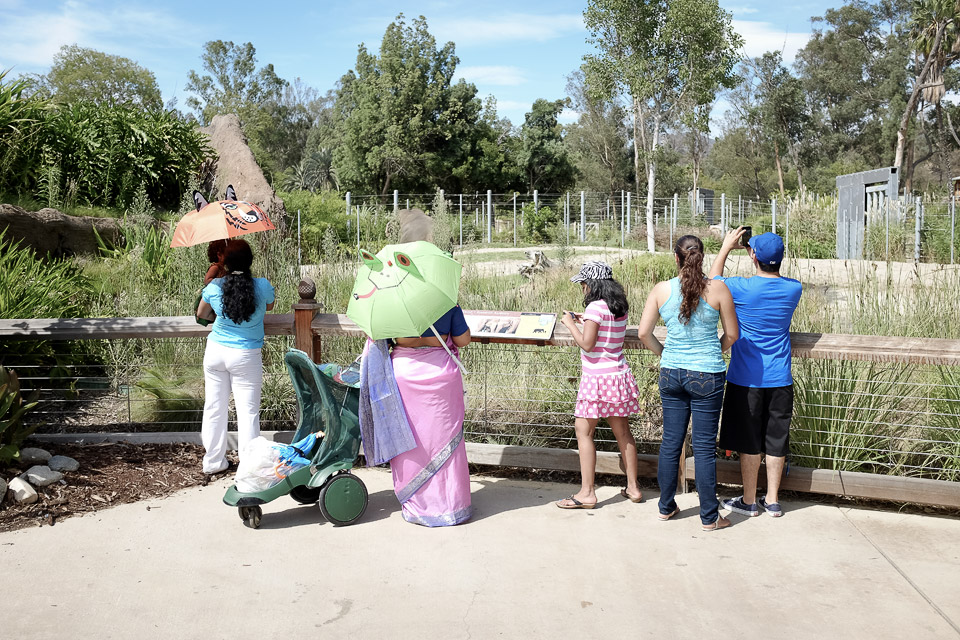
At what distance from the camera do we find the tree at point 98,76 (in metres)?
46.7

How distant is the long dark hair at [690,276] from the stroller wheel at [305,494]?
2.35 metres

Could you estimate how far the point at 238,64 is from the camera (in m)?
56.9

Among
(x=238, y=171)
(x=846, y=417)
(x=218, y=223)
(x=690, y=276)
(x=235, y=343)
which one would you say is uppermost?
(x=238, y=171)

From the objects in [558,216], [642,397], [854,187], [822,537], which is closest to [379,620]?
[822,537]

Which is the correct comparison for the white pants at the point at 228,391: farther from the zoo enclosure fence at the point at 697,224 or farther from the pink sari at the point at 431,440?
the zoo enclosure fence at the point at 697,224

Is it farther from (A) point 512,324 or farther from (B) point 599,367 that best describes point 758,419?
(A) point 512,324

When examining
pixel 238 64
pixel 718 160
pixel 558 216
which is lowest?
pixel 558 216

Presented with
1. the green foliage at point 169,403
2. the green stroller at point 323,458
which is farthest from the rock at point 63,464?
the green stroller at point 323,458

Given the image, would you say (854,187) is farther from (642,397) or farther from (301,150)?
(301,150)

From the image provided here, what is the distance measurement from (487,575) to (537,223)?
2355 centimetres

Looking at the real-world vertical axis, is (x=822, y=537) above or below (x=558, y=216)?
below

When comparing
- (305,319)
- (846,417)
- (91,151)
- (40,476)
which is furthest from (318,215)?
(846,417)

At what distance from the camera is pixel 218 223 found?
4688mm

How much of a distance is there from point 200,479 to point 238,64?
189 feet
